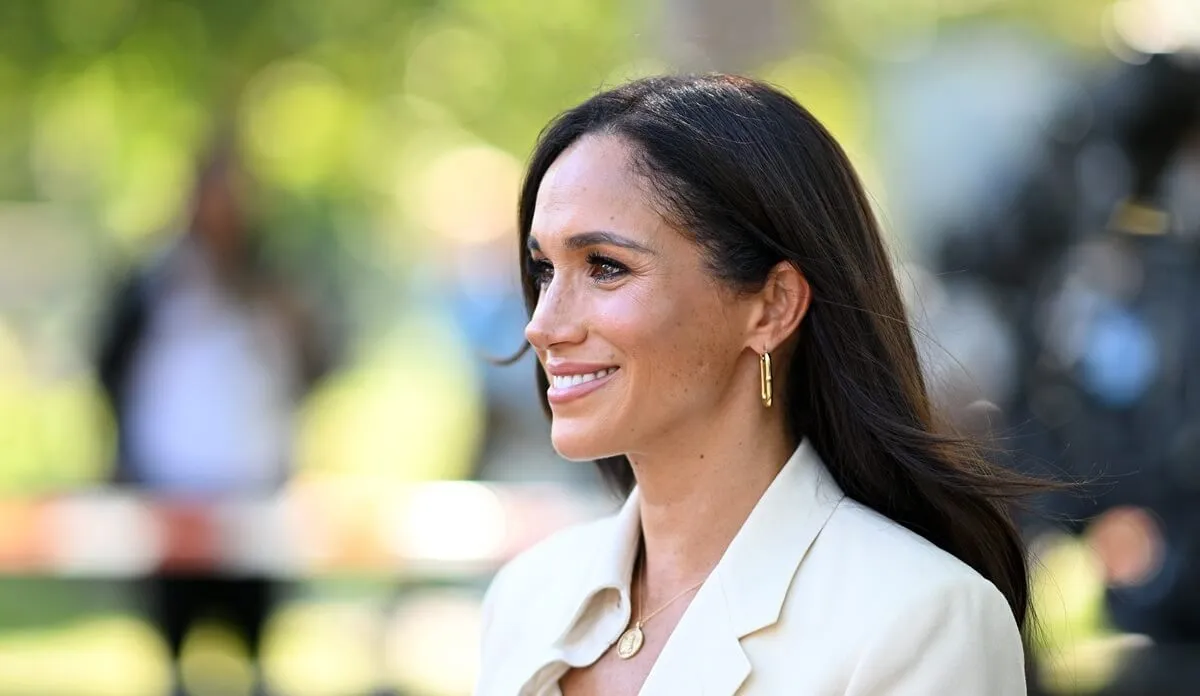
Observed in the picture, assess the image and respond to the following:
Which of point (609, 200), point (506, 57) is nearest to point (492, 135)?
point (506, 57)

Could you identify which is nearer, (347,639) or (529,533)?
(529,533)

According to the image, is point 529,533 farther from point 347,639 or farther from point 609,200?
point 609,200

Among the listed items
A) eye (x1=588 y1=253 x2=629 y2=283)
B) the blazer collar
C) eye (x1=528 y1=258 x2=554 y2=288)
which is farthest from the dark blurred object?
eye (x1=588 y1=253 x2=629 y2=283)

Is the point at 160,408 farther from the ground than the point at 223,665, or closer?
farther from the ground

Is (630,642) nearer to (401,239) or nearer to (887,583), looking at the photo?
(887,583)

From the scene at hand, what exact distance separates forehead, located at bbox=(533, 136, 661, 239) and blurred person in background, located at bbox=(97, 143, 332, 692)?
14.7 feet

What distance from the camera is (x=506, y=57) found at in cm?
1691

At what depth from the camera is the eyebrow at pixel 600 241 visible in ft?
9.30

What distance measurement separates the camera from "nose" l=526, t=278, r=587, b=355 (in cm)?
289

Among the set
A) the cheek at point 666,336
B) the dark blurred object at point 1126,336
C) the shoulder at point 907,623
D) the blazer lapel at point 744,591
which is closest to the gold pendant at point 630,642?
the blazer lapel at point 744,591

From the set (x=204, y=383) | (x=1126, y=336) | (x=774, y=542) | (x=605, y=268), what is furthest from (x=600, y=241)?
(x=204, y=383)

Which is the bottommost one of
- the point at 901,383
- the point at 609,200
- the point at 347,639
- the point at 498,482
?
the point at 347,639

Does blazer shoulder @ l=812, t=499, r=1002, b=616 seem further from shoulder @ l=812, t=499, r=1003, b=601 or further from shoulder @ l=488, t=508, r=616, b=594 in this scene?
shoulder @ l=488, t=508, r=616, b=594

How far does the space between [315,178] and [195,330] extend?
31.9 feet
